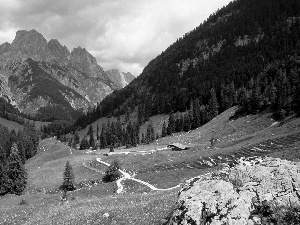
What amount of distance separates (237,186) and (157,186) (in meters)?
56.8

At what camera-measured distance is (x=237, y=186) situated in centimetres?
1241

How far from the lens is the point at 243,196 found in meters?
11.6

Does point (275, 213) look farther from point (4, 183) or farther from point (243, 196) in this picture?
point (4, 183)

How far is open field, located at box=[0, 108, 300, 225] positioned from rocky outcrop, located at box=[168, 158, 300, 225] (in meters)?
6.31

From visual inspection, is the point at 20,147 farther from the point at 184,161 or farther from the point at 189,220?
the point at 189,220

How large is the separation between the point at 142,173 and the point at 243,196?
7820 centimetres

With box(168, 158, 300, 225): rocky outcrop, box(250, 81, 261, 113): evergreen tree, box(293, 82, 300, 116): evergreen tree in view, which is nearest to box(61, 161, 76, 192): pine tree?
box(168, 158, 300, 225): rocky outcrop

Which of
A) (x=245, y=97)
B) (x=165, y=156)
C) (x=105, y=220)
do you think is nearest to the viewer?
(x=105, y=220)

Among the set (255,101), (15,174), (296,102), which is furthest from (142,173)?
(255,101)

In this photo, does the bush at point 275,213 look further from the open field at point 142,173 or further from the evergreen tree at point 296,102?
the evergreen tree at point 296,102

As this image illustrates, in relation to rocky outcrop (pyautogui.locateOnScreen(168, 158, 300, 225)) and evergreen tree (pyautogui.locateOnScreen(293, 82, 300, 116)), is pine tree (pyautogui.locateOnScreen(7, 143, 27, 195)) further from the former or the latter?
evergreen tree (pyautogui.locateOnScreen(293, 82, 300, 116))

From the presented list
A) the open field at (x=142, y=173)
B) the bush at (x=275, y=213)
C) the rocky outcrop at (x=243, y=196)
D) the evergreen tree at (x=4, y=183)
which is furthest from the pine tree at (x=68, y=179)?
the bush at (x=275, y=213)

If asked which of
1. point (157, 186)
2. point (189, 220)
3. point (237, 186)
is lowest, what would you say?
point (157, 186)

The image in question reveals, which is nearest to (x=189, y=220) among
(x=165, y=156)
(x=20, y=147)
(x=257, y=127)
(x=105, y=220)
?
(x=105, y=220)
